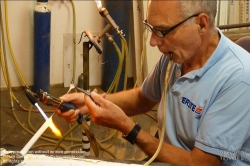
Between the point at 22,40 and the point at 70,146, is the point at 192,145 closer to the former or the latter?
the point at 70,146

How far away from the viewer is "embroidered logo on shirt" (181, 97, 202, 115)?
127 cm

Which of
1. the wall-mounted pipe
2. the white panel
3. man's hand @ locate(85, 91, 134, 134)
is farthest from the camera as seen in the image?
the white panel

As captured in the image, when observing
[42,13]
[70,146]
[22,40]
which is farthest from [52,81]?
[70,146]

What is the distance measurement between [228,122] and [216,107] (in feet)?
0.20

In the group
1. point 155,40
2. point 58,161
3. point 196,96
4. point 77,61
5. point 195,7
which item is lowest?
point 77,61

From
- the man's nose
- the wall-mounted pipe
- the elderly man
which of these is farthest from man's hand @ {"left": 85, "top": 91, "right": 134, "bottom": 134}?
the wall-mounted pipe

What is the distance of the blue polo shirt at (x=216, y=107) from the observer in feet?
3.93

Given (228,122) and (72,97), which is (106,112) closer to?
(72,97)

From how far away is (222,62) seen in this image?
1.26m

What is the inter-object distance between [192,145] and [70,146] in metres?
1.36

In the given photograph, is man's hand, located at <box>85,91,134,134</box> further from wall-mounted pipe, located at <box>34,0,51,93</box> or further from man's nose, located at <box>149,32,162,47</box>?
wall-mounted pipe, located at <box>34,0,51,93</box>

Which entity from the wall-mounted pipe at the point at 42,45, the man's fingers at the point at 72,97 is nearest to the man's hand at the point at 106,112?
A: the man's fingers at the point at 72,97

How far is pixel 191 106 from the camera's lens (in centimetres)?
128

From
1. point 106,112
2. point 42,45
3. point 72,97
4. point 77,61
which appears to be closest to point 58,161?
point 106,112
